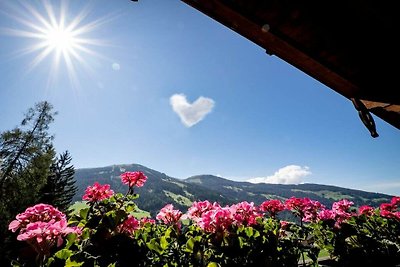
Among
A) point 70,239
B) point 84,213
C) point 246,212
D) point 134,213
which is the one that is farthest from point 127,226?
point 134,213

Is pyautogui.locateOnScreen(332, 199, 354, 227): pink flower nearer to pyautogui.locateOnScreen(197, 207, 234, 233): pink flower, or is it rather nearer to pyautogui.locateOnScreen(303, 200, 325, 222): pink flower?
pyautogui.locateOnScreen(303, 200, 325, 222): pink flower

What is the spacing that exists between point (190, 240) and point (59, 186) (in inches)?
1367

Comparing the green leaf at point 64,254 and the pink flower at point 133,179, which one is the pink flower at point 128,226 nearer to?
the green leaf at point 64,254

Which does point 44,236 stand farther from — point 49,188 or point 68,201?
point 68,201

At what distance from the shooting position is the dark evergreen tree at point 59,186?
2944cm

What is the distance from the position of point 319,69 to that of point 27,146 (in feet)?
96.4

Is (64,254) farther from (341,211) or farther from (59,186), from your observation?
(59,186)

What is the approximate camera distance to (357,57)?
1619 mm

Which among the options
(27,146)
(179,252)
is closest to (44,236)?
(179,252)

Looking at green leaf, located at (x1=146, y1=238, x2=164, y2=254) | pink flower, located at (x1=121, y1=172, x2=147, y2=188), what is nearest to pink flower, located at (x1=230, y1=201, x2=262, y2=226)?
green leaf, located at (x1=146, y1=238, x2=164, y2=254)

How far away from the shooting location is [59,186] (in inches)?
1224

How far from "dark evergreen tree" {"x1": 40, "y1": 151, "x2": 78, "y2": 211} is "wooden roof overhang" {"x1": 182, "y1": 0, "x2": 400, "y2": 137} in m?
33.8

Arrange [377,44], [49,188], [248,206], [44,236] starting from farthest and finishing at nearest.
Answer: [49,188], [248,206], [44,236], [377,44]

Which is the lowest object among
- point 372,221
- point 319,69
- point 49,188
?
point 372,221
